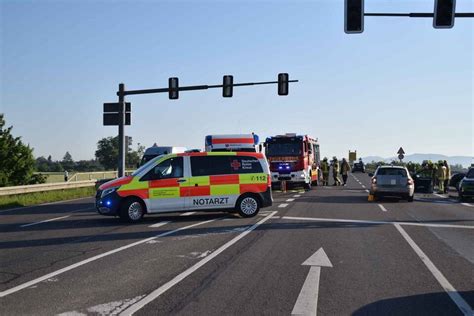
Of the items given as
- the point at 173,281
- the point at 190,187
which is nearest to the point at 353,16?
the point at 190,187

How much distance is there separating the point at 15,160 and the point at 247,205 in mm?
33329

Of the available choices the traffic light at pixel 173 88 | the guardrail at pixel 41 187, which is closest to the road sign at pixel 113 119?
the traffic light at pixel 173 88

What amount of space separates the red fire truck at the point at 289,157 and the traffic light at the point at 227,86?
390 cm

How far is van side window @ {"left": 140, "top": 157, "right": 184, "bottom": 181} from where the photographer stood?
14188 millimetres

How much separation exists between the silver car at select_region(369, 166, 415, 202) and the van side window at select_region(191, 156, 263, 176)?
7985mm

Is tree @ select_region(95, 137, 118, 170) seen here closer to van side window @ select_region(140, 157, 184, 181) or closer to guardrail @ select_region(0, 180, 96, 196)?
guardrail @ select_region(0, 180, 96, 196)

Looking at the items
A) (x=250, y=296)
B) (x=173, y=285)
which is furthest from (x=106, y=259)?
(x=250, y=296)

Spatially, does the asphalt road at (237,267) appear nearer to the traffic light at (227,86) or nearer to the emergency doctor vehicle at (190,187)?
the emergency doctor vehicle at (190,187)

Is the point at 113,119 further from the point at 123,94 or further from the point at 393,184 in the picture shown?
the point at 393,184

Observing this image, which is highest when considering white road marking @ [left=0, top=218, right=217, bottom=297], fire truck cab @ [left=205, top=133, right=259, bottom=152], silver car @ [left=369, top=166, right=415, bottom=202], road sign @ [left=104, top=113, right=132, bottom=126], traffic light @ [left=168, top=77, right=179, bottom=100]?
traffic light @ [left=168, top=77, right=179, bottom=100]

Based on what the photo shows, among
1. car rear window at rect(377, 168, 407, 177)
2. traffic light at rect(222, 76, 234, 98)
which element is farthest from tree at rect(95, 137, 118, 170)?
car rear window at rect(377, 168, 407, 177)

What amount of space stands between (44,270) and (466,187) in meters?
19.7

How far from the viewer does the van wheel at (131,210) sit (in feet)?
45.8

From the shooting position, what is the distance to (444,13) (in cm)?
1349
